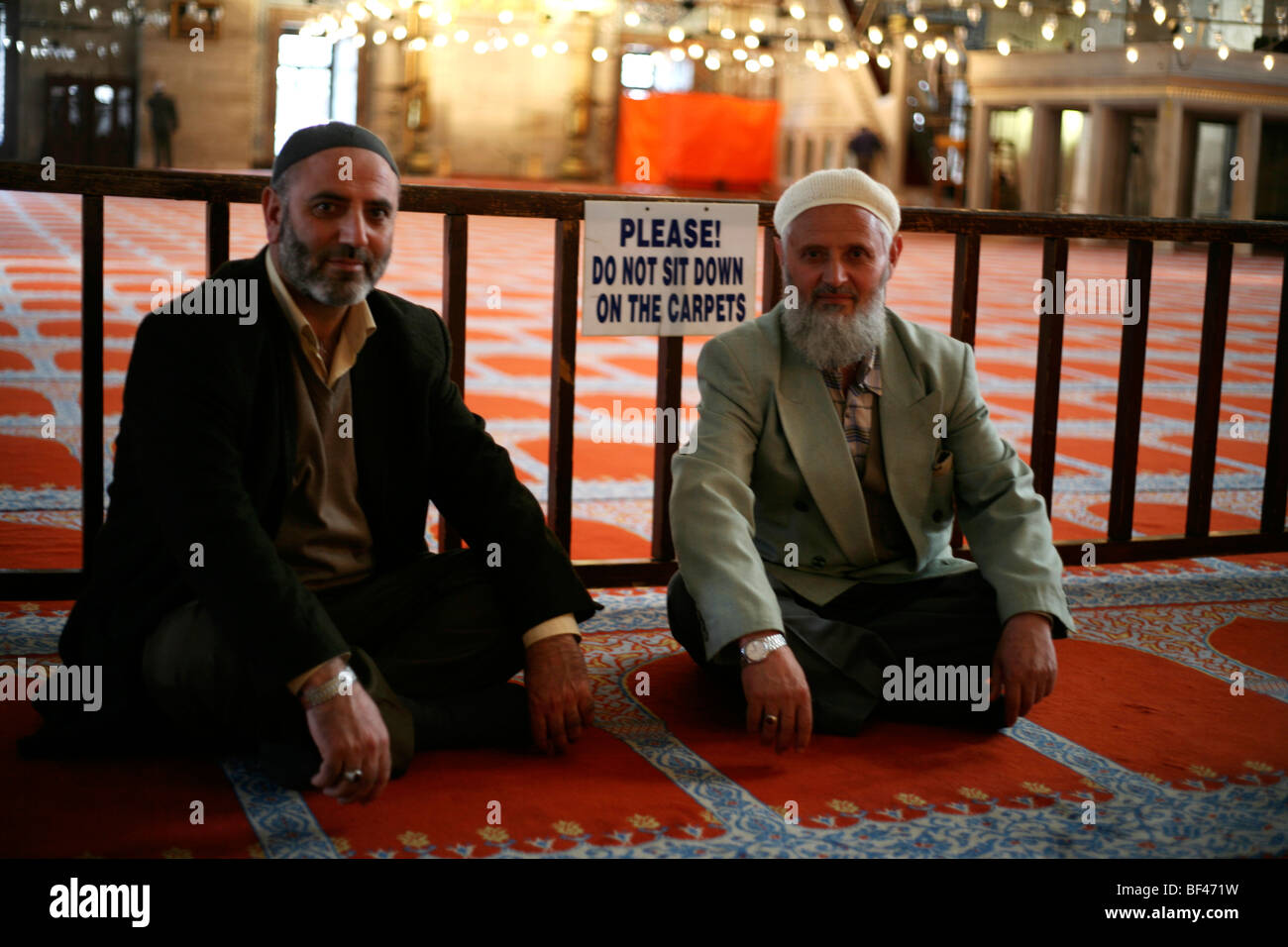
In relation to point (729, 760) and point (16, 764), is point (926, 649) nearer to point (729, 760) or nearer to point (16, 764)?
point (729, 760)

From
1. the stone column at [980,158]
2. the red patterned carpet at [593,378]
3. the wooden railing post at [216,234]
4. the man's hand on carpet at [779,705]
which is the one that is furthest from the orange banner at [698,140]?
the man's hand on carpet at [779,705]

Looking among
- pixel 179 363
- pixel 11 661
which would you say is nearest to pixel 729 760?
pixel 179 363

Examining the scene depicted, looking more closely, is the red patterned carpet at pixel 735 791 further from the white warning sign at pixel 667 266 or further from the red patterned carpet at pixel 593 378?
the red patterned carpet at pixel 593 378

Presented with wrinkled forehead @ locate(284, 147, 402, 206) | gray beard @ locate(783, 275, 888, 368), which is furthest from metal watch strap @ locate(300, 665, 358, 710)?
gray beard @ locate(783, 275, 888, 368)

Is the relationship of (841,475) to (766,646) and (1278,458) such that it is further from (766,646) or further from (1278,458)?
(1278,458)

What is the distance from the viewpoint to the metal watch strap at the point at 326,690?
6.42 feet

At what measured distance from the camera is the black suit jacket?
199cm

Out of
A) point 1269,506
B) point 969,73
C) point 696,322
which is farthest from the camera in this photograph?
point 969,73

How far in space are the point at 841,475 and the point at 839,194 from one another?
1.60 feet

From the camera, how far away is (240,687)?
2.07 meters

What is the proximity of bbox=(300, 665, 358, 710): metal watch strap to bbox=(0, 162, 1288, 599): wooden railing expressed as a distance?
1053 millimetres
